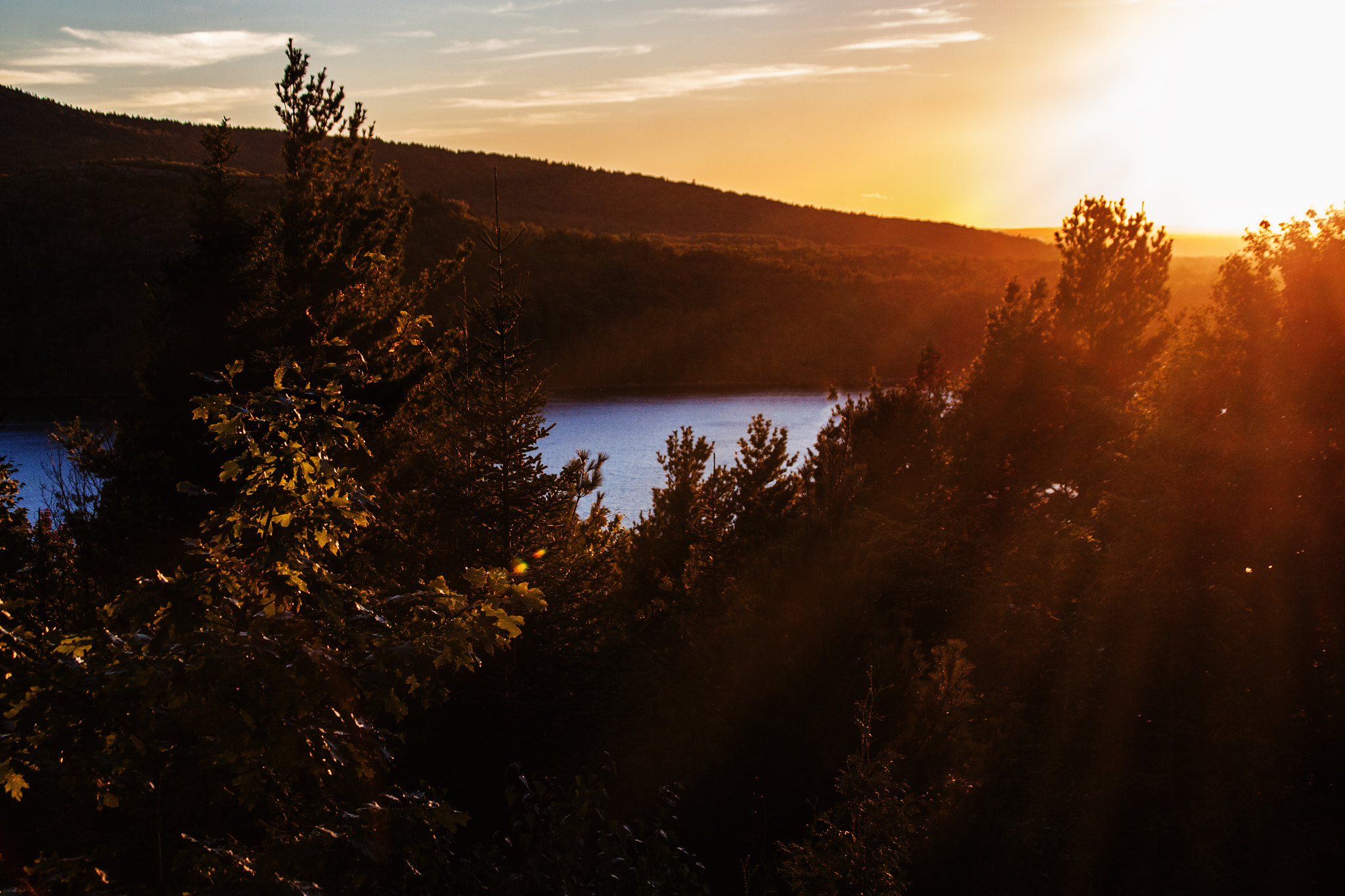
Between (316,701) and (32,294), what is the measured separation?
101m

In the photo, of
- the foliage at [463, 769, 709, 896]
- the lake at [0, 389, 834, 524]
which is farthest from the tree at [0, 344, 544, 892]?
the lake at [0, 389, 834, 524]

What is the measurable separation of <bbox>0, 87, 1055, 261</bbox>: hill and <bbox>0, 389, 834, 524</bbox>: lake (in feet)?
175

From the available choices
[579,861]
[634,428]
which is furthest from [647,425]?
[579,861]

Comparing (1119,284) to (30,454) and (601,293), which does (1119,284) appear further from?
(601,293)

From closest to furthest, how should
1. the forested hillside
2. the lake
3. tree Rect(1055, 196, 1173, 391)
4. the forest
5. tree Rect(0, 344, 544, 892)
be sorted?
tree Rect(0, 344, 544, 892), the forest, tree Rect(1055, 196, 1173, 391), the lake, the forested hillside

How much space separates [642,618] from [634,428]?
3748 centimetres

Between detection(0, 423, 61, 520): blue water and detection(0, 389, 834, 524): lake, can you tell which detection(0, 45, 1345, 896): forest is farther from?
detection(0, 423, 61, 520): blue water

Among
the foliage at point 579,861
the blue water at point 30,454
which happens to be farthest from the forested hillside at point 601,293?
the foliage at point 579,861

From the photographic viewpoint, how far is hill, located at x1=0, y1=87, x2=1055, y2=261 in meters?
115

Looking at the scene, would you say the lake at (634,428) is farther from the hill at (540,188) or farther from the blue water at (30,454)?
the hill at (540,188)

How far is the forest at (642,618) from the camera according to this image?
3523 mm

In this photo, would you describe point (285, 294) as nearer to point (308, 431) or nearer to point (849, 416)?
point (849, 416)

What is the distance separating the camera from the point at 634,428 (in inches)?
2275

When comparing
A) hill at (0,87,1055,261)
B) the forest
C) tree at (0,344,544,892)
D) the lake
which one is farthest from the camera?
hill at (0,87,1055,261)
